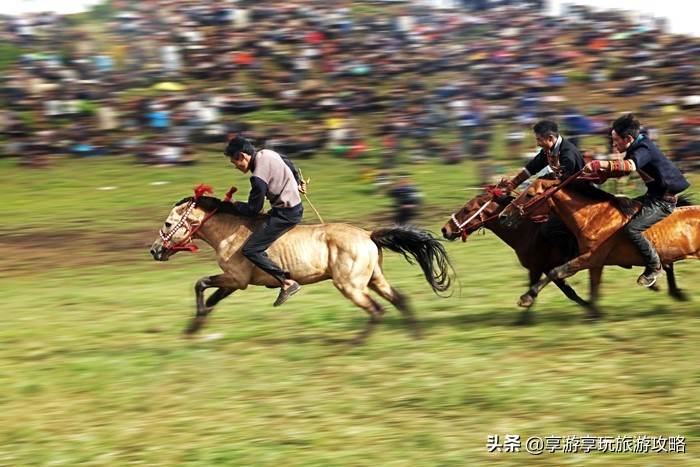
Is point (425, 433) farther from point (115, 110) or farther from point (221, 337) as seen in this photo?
point (115, 110)

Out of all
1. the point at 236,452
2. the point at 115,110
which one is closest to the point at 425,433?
the point at 236,452

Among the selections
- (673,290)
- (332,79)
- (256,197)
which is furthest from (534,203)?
(332,79)

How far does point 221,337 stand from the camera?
9445 millimetres

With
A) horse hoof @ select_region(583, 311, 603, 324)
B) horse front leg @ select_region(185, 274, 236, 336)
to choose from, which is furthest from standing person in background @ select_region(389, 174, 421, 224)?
horse front leg @ select_region(185, 274, 236, 336)

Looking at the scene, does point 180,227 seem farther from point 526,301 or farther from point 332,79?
point 332,79

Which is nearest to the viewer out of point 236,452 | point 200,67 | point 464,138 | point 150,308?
point 236,452

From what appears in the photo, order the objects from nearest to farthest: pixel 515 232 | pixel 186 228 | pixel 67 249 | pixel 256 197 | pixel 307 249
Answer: pixel 256 197 → pixel 307 249 → pixel 186 228 → pixel 515 232 → pixel 67 249

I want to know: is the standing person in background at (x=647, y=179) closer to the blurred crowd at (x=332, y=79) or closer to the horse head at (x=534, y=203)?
the horse head at (x=534, y=203)

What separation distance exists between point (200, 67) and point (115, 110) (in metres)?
3.83

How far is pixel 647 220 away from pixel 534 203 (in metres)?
1.03

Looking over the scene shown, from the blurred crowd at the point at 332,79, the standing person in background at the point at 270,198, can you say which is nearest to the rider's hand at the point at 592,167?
the standing person in background at the point at 270,198

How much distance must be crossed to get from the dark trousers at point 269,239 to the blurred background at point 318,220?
0.75 metres

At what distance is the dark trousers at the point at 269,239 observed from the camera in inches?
345

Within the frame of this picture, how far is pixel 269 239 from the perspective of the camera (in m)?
8.81
